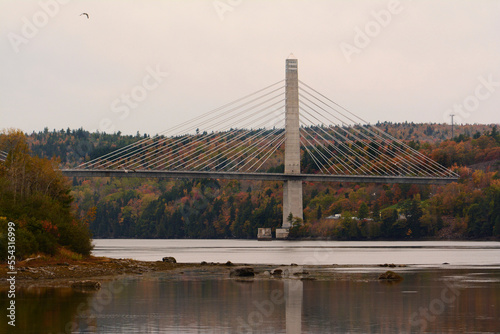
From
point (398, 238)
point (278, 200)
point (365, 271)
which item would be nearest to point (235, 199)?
point (278, 200)

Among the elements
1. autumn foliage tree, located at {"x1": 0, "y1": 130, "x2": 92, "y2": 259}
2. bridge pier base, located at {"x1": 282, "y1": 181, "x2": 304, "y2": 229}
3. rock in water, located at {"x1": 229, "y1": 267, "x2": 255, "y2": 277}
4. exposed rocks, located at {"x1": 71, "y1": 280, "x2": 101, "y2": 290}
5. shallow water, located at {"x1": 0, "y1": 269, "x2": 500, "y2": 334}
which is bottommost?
shallow water, located at {"x1": 0, "y1": 269, "x2": 500, "y2": 334}

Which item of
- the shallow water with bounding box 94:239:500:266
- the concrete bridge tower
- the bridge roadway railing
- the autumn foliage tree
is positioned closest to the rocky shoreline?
the autumn foliage tree

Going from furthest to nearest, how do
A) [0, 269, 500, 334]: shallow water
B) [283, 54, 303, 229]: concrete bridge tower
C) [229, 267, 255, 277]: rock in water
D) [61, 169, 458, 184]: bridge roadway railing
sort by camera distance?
[283, 54, 303, 229]: concrete bridge tower < [61, 169, 458, 184]: bridge roadway railing < [229, 267, 255, 277]: rock in water < [0, 269, 500, 334]: shallow water

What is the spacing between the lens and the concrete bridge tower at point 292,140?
12000 cm

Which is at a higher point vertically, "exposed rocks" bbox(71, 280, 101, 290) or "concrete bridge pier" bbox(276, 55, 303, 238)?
"concrete bridge pier" bbox(276, 55, 303, 238)

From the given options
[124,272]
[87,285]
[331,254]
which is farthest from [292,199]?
[87,285]

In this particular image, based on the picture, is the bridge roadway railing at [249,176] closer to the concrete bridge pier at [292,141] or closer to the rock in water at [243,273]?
the concrete bridge pier at [292,141]

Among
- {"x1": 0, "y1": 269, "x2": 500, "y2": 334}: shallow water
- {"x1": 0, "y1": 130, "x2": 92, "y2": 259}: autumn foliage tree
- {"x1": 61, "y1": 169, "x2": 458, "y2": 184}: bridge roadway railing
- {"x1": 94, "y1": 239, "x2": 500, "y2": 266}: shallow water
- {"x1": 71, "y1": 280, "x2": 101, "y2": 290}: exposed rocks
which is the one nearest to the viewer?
{"x1": 0, "y1": 269, "x2": 500, "y2": 334}: shallow water

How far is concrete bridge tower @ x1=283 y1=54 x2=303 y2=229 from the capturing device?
120 metres

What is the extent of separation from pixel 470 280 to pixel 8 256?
24164 millimetres

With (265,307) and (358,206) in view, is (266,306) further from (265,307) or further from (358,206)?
(358,206)

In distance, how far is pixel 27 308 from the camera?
29297 mm

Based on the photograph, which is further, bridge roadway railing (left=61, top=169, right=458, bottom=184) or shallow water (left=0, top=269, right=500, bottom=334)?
bridge roadway railing (left=61, top=169, right=458, bottom=184)

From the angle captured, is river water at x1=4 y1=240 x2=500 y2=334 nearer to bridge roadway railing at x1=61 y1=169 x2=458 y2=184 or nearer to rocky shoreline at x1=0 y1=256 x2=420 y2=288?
rocky shoreline at x1=0 y1=256 x2=420 y2=288
